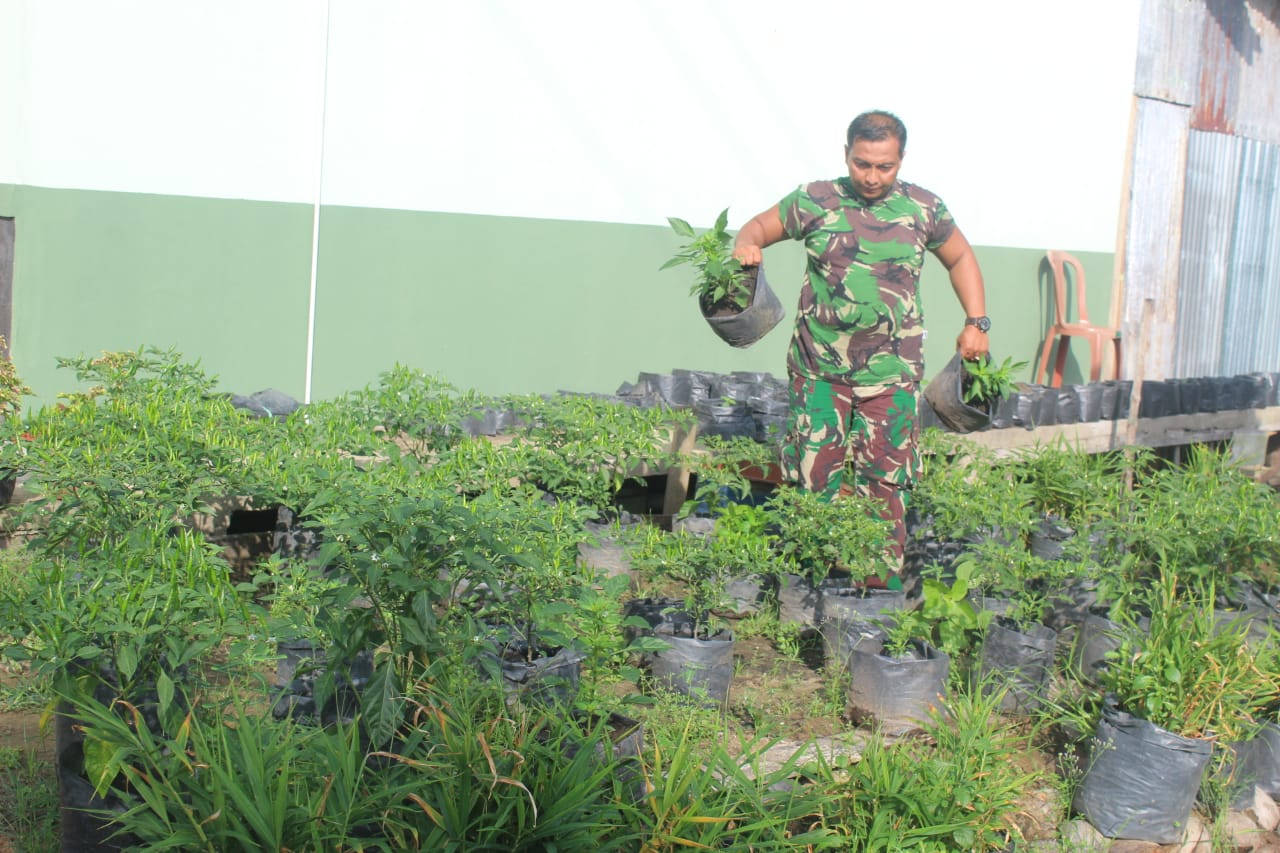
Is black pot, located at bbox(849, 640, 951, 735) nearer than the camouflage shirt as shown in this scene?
Yes

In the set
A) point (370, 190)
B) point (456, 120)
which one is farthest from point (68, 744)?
point (456, 120)

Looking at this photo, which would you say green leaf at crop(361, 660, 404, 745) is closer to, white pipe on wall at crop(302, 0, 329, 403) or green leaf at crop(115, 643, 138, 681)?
green leaf at crop(115, 643, 138, 681)

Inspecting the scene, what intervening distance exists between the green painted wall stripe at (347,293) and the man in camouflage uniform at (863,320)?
2.53m

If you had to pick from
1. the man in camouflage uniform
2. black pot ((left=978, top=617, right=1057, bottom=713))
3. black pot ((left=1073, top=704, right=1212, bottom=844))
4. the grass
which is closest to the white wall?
the man in camouflage uniform

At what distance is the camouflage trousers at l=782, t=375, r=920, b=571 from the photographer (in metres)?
4.80

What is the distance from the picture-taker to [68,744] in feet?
8.99

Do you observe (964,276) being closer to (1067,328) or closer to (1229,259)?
(1067,328)

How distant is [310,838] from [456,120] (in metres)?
4.98

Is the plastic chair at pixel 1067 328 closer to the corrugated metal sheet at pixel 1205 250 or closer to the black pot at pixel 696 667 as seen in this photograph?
the corrugated metal sheet at pixel 1205 250

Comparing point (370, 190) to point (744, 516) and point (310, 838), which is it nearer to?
point (744, 516)

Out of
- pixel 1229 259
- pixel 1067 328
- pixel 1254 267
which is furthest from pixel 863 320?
pixel 1254 267

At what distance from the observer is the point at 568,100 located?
7141 mm

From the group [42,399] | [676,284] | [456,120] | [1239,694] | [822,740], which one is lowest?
[822,740]

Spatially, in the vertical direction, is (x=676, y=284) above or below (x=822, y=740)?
above
